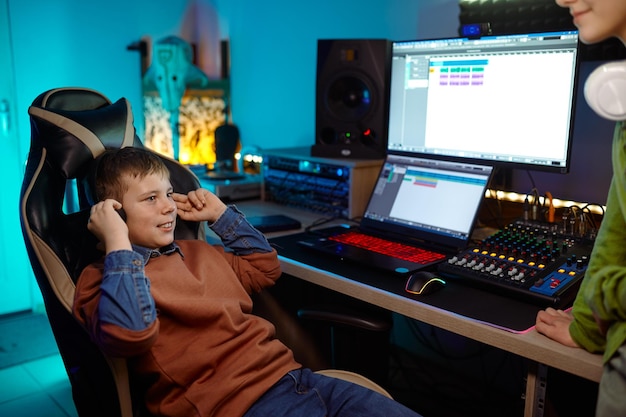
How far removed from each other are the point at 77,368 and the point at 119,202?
0.34 metres

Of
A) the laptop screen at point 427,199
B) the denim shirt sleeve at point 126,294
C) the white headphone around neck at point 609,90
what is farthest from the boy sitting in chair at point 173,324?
the white headphone around neck at point 609,90

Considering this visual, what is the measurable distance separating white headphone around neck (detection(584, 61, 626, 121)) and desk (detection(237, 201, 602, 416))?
0.39 meters

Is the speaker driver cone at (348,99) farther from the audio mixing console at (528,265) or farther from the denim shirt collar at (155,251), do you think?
the denim shirt collar at (155,251)

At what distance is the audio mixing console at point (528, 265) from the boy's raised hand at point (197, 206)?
55cm

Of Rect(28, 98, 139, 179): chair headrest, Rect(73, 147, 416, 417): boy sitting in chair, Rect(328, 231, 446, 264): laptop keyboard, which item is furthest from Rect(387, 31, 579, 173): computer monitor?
Rect(28, 98, 139, 179): chair headrest

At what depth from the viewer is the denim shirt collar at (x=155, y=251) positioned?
122 centimetres

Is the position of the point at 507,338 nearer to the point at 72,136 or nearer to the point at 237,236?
the point at 237,236

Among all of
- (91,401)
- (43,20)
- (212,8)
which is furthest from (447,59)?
(43,20)

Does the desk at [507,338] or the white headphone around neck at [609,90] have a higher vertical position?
the white headphone around neck at [609,90]

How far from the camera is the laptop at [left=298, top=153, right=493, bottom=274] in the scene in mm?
→ 1488

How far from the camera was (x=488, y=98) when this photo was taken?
1547 mm

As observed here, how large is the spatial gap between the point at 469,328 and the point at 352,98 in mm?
1108

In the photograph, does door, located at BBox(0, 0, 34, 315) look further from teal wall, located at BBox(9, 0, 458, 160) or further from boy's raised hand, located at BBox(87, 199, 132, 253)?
boy's raised hand, located at BBox(87, 199, 132, 253)

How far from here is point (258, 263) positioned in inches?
55.1
